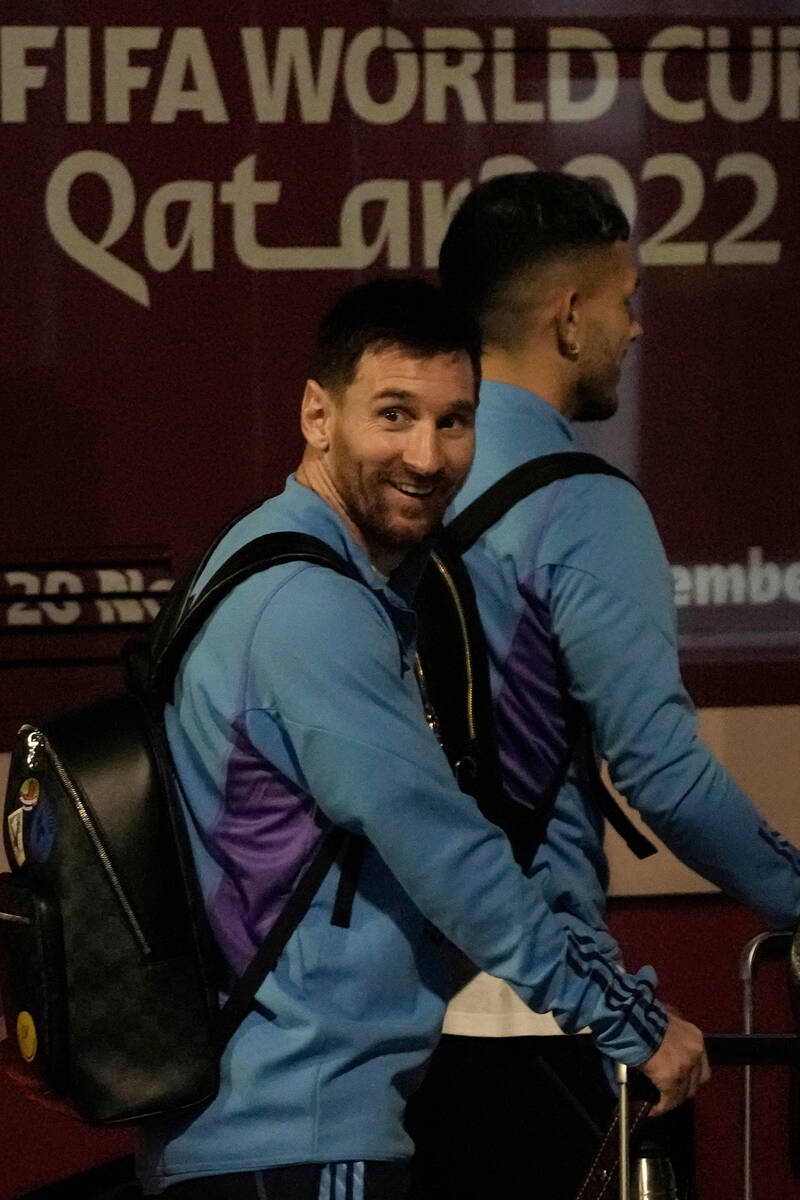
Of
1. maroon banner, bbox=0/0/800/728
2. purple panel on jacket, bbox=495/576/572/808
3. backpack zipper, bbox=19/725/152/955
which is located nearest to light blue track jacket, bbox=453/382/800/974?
purple panel on jacket, bbox=495/576/572/808

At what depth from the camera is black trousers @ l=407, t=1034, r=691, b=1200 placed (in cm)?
197

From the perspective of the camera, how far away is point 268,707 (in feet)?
4.79

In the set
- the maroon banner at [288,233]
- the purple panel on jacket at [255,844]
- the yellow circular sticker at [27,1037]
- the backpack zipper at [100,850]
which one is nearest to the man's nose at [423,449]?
the purple panel on jacket at [255,844]

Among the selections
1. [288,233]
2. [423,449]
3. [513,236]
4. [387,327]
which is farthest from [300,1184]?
[288,233]

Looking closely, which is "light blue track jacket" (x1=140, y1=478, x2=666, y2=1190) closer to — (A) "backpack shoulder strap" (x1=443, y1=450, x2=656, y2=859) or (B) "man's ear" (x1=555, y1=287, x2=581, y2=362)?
(A) "backpack shoulder strap" (x1=443, y1=450, x2=656, y2=859)

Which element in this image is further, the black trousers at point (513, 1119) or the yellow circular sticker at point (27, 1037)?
the black trousers at point (513, 1119)

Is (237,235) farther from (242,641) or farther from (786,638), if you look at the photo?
(242,641)

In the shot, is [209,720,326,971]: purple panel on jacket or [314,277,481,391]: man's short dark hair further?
[314,277,481,391]: man's short dark hair

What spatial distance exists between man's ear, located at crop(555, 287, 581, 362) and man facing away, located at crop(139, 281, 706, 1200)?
597 mm

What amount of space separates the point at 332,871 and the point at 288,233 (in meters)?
1.82

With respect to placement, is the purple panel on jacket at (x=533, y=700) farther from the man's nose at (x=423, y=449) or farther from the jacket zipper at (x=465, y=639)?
the man's nose at (x=423, y=449)

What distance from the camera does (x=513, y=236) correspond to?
2.15 metres

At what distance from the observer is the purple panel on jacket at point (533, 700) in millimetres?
1956

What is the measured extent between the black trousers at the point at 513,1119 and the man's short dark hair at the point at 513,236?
0.78 meters
